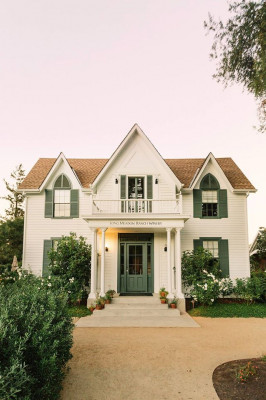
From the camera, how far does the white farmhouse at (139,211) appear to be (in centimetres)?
1452

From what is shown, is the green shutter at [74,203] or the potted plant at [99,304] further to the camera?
the green shutter at [74,203]

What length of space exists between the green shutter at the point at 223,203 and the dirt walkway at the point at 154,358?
242 inches

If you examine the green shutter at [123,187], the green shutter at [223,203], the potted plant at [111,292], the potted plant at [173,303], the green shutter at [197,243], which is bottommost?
the potted plant at [173,303]

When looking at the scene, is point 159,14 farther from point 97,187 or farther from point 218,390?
point 218,390

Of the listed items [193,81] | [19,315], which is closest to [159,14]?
[193,81]

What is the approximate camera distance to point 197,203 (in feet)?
50.1

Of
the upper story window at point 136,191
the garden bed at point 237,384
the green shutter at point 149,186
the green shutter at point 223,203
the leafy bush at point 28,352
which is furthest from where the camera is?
the green shutter at point 223,203

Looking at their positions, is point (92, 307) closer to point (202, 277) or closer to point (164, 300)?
point (164, 300)

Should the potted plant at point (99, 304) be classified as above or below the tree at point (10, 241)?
below

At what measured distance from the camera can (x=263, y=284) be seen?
1321cm

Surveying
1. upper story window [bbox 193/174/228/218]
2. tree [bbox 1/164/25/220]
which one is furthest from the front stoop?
tree [bbox 1/164/25/220]

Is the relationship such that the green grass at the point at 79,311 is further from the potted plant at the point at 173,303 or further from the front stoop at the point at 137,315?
the potted plant at the point at 173,303

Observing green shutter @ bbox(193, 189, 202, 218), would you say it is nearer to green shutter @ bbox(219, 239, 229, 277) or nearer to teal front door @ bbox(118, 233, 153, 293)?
green shutter @ bbox(219, 239, 229, 277)

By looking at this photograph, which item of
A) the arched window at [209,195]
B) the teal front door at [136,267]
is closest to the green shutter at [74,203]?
the teal front door at [136,267]
